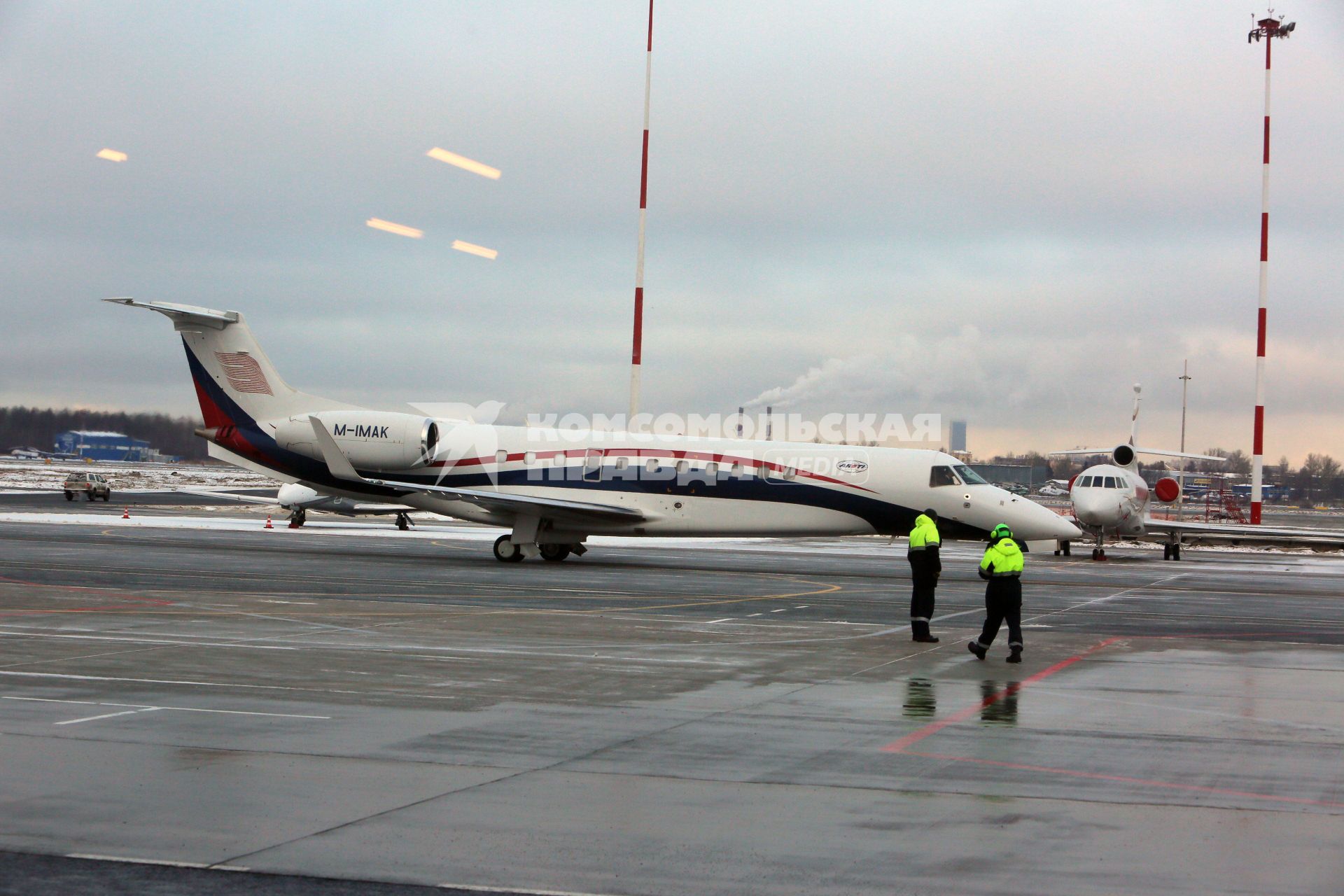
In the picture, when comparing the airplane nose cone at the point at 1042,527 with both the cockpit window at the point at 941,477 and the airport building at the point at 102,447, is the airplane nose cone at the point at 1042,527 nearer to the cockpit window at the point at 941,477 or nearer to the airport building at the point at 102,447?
the cockpit window at the point at 941,477

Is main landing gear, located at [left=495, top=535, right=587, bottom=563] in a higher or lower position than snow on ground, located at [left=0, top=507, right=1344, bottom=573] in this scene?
higher

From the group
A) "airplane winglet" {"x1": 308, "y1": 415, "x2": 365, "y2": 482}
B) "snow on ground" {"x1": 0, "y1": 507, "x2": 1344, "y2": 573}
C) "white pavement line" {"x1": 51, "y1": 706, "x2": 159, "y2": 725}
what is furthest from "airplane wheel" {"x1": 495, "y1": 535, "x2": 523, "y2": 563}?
"white pavement line" {"x1": 51, "y1": 706, "x2": 159, "y2": 725}

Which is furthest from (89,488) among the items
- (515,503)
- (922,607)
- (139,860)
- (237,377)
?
(139,860)

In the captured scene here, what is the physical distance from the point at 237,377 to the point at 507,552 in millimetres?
9943

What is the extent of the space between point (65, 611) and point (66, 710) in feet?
29.6

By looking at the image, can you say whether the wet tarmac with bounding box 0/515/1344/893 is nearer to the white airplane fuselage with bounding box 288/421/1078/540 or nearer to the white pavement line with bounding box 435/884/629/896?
the white pavement line with bounding box 435/884/629/896

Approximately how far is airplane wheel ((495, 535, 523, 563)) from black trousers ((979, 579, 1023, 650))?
61.5 ft

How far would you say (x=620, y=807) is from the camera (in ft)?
25.1

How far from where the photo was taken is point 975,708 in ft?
38.5

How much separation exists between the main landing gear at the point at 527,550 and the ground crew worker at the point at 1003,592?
18630 mm

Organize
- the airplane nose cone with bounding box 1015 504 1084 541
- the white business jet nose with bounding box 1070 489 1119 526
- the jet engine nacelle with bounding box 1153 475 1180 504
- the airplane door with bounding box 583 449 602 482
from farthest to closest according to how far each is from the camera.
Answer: the jet engine nacelle with bounding box 1153 475 1180 504 < the white business jet nose with bounding box 1070 489 1119 526 < the airplane door with bounding box 583 449 602 482 < the airplane nose cone with bounding box 1015 504 1084 541

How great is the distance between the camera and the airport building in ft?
511

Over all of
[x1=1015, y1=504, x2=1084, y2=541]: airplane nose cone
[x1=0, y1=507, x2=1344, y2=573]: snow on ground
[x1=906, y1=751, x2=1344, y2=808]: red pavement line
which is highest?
[x1=1015, y1=504, x2=1084, y2=541]: airplane nose cone

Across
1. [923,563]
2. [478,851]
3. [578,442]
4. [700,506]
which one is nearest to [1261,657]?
[923,563]
